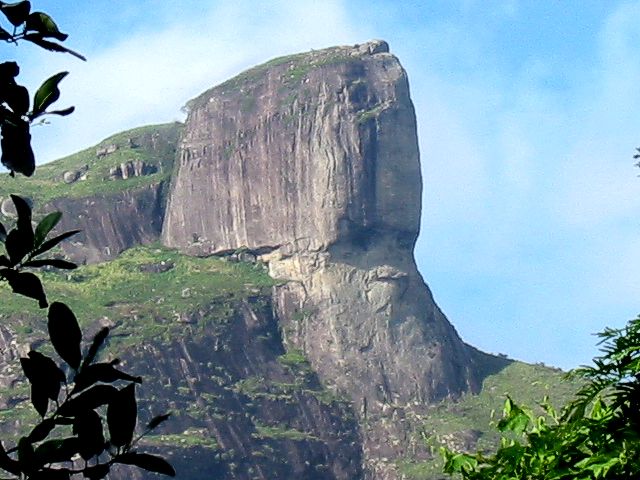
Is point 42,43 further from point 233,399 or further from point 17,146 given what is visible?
point 233,399

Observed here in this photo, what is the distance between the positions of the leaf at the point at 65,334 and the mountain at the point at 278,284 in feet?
256

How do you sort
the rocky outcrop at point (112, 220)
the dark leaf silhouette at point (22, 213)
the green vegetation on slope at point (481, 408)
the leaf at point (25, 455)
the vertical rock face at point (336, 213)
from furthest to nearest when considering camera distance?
the rocky outcrop at point (112, 220) → the vertical rock face at point (336, 213) → the green vegetation on slope at point (481, 408) → the dark leaf silhouette at point (22, 213) → the leaf at point (25, 455)

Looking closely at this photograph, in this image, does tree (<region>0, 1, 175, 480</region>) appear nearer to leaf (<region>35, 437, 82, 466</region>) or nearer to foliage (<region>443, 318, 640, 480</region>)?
leaf (<region>35, 437, 82, 466</region>)

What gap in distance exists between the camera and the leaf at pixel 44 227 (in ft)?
7.27

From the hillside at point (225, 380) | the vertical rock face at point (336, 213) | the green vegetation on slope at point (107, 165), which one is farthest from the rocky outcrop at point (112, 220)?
the hillside at point (225, 380)

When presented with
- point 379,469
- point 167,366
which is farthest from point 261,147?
point 379,469

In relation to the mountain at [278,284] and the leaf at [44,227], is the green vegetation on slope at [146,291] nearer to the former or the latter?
the mountain at [278,284]

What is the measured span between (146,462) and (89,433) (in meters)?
0.10

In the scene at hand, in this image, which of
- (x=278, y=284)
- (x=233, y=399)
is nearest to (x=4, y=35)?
(x=233, y=399)

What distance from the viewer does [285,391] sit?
8906 cm

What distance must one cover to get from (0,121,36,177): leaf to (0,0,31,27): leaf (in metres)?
0.18

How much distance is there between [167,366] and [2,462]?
285 feet

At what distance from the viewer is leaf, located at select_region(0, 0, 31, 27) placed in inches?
93.6

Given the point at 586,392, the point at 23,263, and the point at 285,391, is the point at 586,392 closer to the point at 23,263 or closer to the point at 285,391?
the point at 23,263
